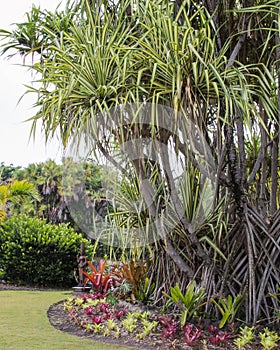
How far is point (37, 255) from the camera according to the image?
9375mm

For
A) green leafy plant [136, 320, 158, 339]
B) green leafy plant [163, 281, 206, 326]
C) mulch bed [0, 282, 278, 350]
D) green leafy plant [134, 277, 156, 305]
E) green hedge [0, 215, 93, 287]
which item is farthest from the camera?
green hedge [0, 215, 93, 287]

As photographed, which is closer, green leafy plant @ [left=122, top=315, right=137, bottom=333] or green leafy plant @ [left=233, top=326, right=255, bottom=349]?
green leafy plant @ [left=233, top=326, right=255, bottom=349]

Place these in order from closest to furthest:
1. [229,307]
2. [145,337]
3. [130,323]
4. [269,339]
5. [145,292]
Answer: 1. [269,339]
2. [145,337]
3. [229,307]
4. [130,323]
5. [145,292]

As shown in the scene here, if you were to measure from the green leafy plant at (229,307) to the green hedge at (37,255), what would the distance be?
4926mm

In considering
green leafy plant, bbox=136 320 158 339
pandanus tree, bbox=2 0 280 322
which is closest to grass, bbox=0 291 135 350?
green leafy plant, bbox=136 320 158 339

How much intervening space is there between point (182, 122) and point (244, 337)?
1901 mm

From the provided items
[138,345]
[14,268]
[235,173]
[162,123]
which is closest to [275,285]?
[235,173]

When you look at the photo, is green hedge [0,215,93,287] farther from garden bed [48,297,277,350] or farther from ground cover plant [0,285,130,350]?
garden bed [48,297,277,350]

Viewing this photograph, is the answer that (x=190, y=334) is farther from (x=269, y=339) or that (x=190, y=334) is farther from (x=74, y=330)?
(x=74, y=330)

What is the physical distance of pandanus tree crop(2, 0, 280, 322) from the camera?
15.2 ft

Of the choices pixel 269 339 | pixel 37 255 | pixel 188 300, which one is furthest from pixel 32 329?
pixel 37 255

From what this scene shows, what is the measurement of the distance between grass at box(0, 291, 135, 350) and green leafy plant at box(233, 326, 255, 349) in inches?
36.6

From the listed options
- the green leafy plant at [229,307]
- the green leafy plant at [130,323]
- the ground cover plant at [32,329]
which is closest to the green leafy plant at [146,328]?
the green leafy plant at [130,323]

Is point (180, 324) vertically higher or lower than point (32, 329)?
higher
